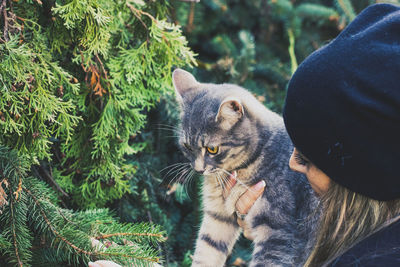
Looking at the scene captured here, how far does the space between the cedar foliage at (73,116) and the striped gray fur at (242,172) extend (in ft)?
0.94

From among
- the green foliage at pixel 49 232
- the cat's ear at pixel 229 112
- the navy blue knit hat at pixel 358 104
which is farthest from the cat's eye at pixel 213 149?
the navy blue knit hat at pixel 358 104

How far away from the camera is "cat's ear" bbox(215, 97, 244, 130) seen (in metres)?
1.76

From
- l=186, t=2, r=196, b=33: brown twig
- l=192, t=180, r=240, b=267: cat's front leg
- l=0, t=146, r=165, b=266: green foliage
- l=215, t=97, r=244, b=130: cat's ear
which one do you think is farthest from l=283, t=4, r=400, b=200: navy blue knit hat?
l=186, t=2, r=196, b=33: brown twig

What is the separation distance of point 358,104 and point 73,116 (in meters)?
0.97

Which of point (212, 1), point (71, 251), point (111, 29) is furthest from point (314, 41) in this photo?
point (71, 251)

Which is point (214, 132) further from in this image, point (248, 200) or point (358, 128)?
point (358, 128)

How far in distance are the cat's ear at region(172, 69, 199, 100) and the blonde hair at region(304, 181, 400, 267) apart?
942 millimetres

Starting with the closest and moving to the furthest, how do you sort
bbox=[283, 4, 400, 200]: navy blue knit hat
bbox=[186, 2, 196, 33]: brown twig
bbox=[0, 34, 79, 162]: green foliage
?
bbox=[283, 4, 400, 200]: navy blue knit hat < bbox=[0, 34, 79, 162]: green foliage < bbox=[186, 2, 196, 33]: brown twig

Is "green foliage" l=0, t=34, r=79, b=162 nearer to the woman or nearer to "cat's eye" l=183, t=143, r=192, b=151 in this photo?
"cat's eye" l=183, t=143, r=192, b=151

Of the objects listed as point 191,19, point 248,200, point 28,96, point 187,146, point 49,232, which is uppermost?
point 28,96

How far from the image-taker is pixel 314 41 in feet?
9.84

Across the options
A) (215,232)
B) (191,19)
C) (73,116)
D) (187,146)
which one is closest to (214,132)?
(187,146)

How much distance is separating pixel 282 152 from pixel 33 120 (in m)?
1.14

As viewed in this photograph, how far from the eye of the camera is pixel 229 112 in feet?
5.98
